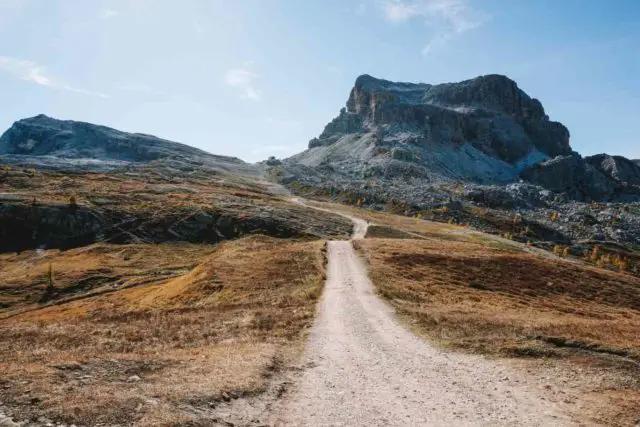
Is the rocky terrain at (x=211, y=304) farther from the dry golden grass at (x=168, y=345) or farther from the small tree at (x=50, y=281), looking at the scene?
the small tree at (x=50, y=281)

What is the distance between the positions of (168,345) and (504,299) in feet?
109

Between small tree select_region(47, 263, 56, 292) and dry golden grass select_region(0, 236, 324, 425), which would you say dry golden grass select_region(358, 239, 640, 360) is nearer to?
dry golden grass select_region(0, 236, 324, 425)

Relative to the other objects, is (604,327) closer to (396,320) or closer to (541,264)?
(396,320)

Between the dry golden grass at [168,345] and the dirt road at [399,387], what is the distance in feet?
6.93

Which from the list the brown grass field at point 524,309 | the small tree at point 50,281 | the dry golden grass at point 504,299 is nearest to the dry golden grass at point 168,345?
the small tree at point 50,281

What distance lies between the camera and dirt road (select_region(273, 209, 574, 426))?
15.1 metres

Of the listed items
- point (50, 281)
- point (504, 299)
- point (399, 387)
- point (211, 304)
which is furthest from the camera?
point (50, 281)

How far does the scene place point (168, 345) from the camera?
24531 millimetres

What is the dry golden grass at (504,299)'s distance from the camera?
24531 mm

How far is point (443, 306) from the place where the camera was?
119 feet

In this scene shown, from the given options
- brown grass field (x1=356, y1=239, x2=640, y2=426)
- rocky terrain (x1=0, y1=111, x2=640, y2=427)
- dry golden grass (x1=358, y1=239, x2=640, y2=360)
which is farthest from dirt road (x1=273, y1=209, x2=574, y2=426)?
dry golden grass (x1=358, y1=239, x2=640, y2=360)

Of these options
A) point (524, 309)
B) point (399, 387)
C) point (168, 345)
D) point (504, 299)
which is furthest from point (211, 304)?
point (504, 299)

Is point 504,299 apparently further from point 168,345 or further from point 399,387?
point 168,345

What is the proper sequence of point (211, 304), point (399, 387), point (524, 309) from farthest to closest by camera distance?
point (524, 309)
point (211, 304)
point (399, 387)
